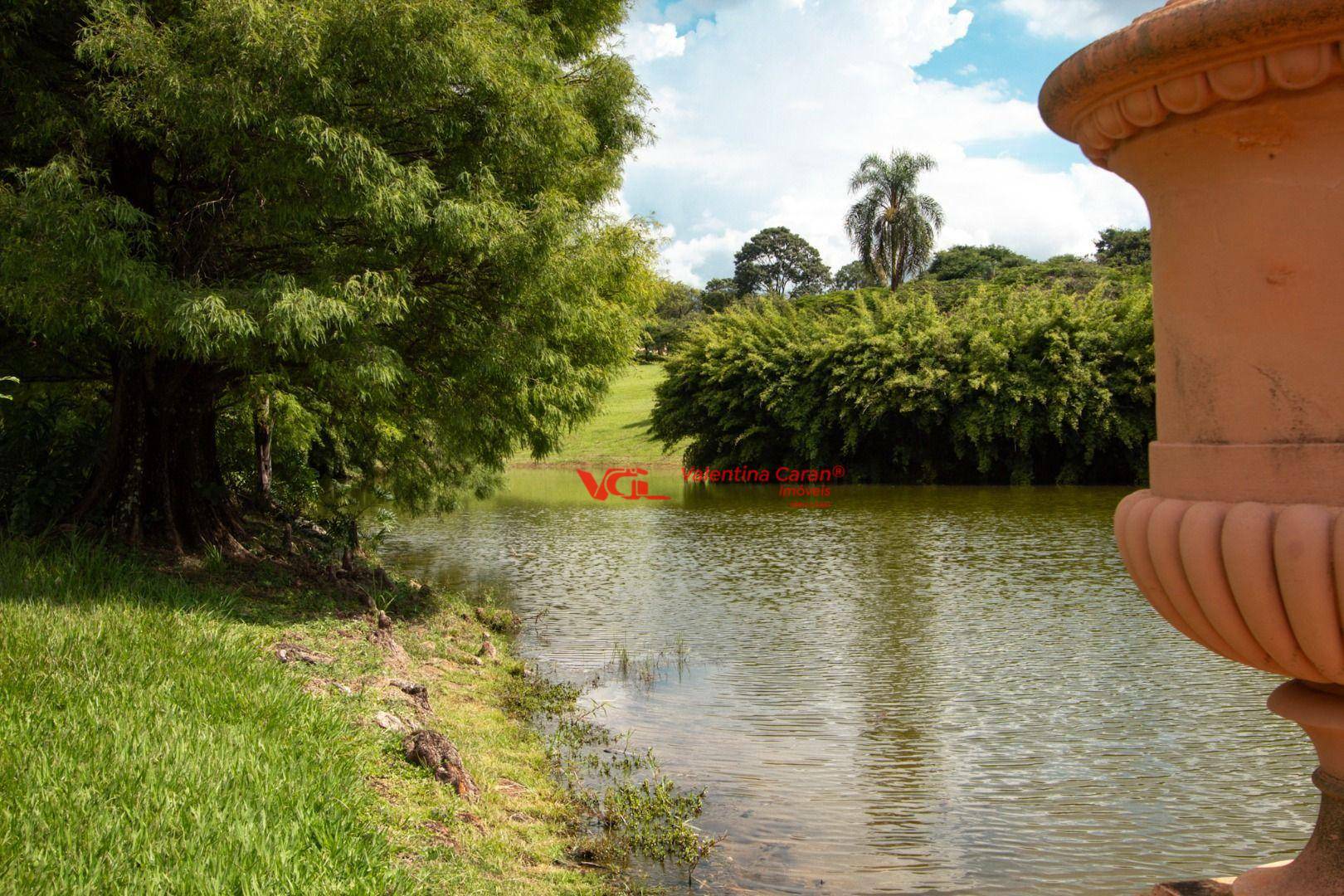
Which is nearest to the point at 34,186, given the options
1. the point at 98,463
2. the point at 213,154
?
the point at 213,154

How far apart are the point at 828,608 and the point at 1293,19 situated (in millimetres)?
10358

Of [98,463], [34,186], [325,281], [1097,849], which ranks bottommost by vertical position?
[1097,849]

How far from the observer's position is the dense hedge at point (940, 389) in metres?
28.0

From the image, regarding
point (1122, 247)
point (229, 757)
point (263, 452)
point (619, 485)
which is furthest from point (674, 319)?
point (229, 757)

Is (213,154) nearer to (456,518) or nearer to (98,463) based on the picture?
(98,463)

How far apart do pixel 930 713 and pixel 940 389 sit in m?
22.7

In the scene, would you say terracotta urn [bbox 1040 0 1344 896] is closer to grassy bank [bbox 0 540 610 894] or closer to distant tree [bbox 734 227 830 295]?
grassy bank [bbox 0 540 610 894]

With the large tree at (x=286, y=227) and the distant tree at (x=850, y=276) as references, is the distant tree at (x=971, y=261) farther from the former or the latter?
the large tree at (x=286, y=227)

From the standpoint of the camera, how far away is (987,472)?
30.2 meters

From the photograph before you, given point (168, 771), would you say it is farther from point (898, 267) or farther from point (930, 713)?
point (898, 267)

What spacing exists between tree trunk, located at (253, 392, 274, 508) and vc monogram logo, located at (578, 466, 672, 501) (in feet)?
53.7

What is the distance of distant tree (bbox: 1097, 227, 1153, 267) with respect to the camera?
51.3 m

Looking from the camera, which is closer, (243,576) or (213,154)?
(213,154)

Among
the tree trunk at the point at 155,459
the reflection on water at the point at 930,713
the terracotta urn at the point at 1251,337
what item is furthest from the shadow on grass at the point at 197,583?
the terracotta urn at the point at 1251,337
